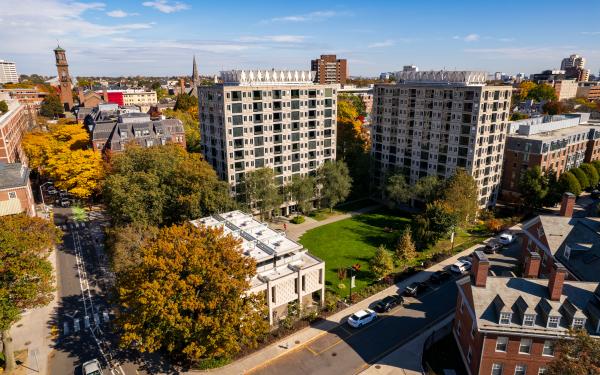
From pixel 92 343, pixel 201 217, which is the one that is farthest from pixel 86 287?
pixel 201 217

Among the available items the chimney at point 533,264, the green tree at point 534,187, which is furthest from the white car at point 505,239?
the chimney at point 533,264

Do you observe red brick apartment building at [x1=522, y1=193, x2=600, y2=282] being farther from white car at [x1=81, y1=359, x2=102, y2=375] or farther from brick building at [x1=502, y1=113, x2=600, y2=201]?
white car at [x1=81, y1=359, x2=102, y2=375]

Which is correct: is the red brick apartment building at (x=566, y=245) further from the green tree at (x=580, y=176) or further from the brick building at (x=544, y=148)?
the green tree at (x=580, y=176)

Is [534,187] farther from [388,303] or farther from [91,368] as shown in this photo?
[91,368]

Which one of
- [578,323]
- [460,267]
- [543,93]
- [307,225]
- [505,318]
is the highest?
[543,93]

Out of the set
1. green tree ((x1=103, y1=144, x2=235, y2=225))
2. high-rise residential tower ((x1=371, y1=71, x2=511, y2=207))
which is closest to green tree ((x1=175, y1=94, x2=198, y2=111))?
high-rise residential tower ((x1=371, y1=71, x2=511, y2=207))

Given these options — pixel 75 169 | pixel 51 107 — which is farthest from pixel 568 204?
pixel 51 107
